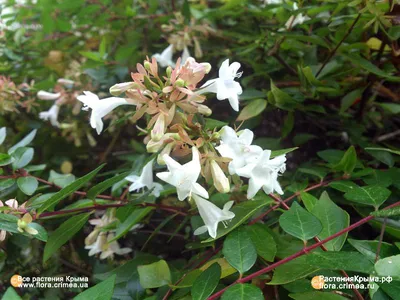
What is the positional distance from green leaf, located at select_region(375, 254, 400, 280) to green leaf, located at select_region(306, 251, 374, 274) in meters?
0.01

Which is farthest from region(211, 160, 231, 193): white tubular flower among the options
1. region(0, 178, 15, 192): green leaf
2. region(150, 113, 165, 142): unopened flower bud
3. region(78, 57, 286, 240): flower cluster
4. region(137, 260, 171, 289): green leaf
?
region(0, 178, 15, 192): green leaf

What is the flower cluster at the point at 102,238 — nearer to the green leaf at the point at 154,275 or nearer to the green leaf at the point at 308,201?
the green leaf at the point at 154,275

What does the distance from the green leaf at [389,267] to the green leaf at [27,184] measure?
661mm

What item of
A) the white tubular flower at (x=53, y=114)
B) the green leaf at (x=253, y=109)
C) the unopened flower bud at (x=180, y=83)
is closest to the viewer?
the unopened flower bud at (x=180, y=83)

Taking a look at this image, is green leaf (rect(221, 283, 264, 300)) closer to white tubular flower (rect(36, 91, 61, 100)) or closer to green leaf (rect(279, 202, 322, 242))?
green leaf (rect(279, 202, 322, 242))

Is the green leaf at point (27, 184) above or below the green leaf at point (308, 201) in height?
above

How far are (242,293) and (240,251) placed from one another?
0.08 metres

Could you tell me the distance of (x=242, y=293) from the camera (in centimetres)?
58

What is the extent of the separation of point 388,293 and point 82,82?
1206 millimetres

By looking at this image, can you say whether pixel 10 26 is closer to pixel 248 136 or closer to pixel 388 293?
pixel 248 136

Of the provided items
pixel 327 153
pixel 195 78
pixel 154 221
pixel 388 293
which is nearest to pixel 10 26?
pixel 154 221

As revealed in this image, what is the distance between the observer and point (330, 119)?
48.4 inches

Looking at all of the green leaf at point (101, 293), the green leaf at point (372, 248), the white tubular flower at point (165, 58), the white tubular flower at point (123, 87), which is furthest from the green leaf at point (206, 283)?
the white tubular flower at point (165, 58)

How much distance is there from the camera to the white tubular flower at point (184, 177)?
633 mm
